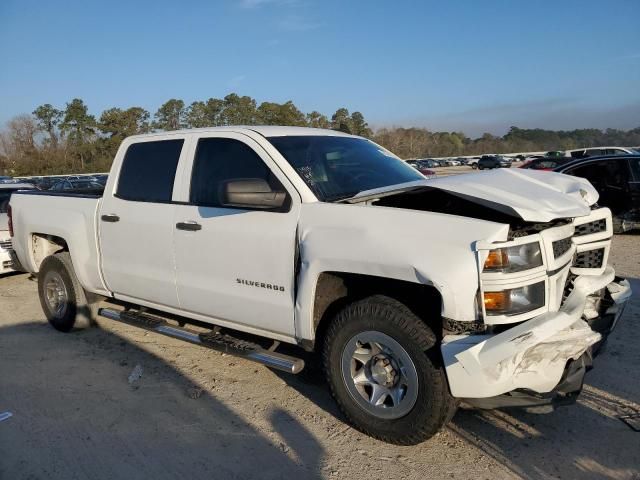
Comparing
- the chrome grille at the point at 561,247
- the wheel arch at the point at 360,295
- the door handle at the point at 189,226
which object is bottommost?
the wheel arch at the point at 360,295

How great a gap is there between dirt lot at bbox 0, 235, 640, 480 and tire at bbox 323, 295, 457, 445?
7.4 inches

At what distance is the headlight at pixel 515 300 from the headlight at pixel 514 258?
4.4 inches

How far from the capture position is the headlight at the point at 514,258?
9.36 ft

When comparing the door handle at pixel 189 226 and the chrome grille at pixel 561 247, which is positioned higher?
the door handle at pixel 189 226

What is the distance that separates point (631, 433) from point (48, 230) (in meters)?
5.52

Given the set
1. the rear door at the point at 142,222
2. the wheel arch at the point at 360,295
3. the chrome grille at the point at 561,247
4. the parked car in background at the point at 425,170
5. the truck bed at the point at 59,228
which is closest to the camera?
the chrome grille at the point at 561,247

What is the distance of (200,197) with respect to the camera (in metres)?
4.29

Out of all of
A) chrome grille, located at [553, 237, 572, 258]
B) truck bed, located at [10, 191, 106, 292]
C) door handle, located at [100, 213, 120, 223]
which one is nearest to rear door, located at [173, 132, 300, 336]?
door handle, located at [100, 213, 120, 223]

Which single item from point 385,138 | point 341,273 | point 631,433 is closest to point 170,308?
point 341,273

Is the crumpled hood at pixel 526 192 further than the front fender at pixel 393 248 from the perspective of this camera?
Yes

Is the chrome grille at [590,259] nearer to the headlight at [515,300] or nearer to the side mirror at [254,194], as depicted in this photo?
the headlight at [515,300]

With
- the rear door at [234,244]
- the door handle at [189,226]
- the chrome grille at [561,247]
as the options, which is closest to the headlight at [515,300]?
the chrome grille at [561,247]

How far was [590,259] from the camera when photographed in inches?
149

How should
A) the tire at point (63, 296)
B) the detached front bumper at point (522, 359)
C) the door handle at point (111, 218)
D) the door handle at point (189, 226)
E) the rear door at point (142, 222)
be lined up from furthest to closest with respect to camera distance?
the tire at point (63, 296), the door handle at point (111, 218), the rear door at point (142, 222), the door handle at point (189, 226), the detached front bumper at point (522, 359)
